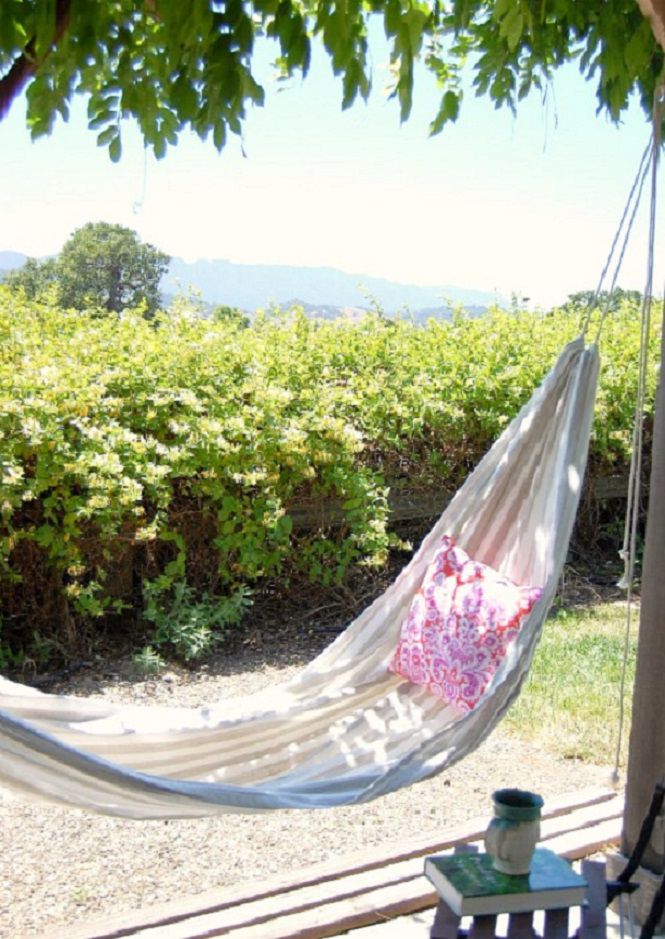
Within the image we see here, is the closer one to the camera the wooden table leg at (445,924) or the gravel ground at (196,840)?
the wooden table leg at (445,924)

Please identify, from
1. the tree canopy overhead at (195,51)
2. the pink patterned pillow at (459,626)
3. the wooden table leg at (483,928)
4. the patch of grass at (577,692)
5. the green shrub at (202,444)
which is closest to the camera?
the wooden table leg at (483,928)

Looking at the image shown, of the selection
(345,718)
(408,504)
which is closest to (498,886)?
(345,718)

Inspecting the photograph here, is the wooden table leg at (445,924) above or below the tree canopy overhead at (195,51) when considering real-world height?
below

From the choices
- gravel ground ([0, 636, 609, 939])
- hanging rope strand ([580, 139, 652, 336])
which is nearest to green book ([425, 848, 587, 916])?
gravel ground ([0, 636, 609, 939])

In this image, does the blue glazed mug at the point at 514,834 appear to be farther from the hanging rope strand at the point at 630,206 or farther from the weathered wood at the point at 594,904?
the hanging rope strand at the point at 630,206

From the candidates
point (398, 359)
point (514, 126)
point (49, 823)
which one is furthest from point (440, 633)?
point (398, 359)

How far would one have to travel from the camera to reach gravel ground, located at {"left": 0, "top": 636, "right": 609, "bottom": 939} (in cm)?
211

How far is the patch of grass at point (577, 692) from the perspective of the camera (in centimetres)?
287

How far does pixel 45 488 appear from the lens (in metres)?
3.23

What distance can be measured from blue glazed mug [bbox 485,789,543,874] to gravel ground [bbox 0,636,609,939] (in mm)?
766

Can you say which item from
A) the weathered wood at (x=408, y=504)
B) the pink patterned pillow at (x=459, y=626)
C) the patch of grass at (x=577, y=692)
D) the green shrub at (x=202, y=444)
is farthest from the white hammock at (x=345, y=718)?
the weathered wood at (x=408, y=504)

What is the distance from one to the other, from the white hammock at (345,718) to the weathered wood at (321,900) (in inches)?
7.9

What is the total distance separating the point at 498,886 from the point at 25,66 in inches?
52.8

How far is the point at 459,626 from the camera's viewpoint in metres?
2.48
